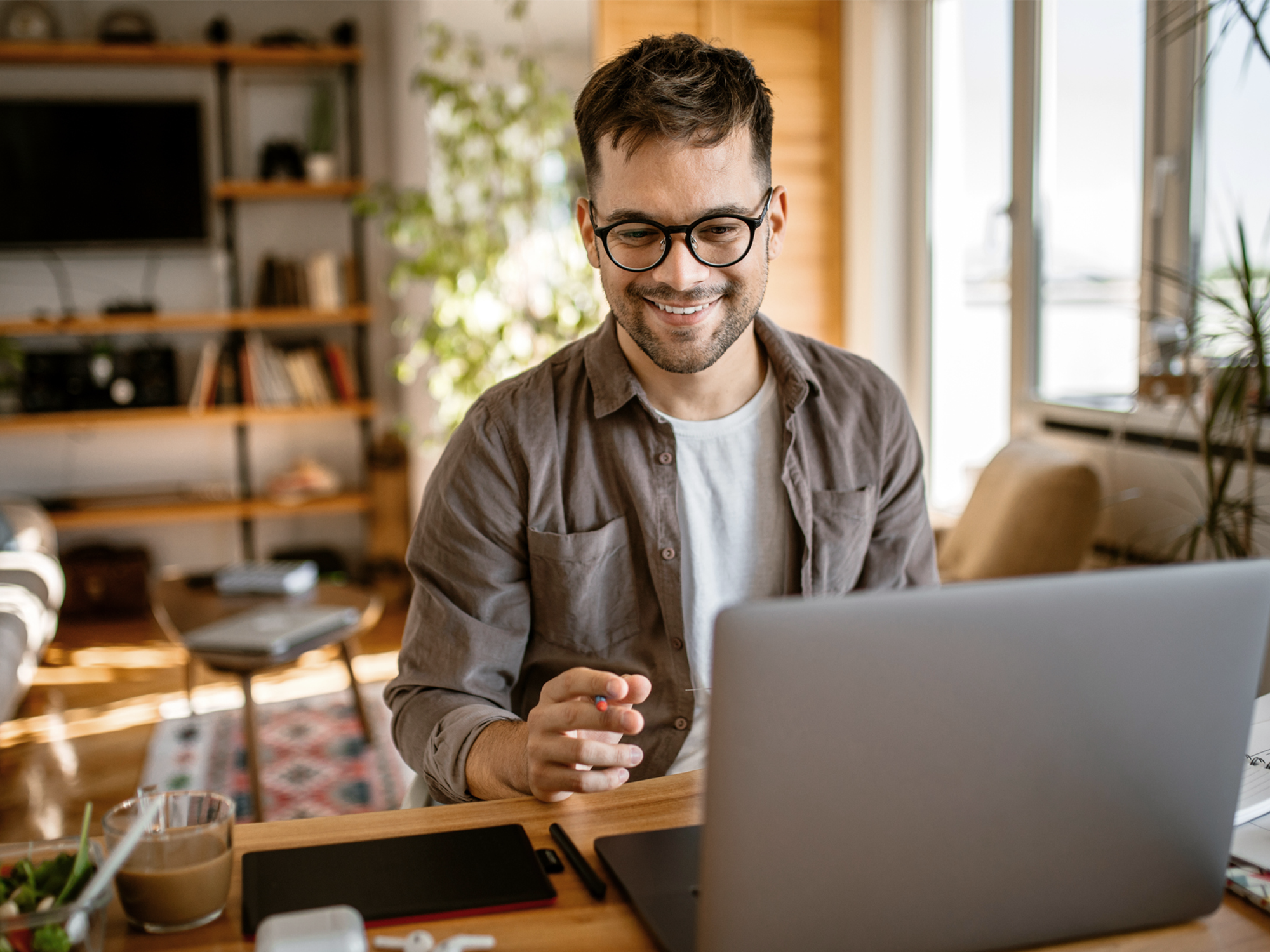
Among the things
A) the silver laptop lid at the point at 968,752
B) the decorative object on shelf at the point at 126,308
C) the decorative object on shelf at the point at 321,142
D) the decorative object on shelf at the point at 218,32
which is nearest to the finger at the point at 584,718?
the silver laptop lid at the point at 968,752

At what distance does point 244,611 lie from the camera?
9.53ft

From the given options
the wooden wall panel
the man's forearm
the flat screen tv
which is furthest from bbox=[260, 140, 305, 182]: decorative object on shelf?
the man's forearm

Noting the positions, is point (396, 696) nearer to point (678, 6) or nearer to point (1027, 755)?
point (1027, 755)

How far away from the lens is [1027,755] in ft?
2.29

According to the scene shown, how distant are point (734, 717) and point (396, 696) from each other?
0.71m

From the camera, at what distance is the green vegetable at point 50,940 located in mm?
712

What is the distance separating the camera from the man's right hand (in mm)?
944

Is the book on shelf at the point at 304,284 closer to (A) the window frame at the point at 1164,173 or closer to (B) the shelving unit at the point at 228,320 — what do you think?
(B) the shelving unit at the point at 228,320

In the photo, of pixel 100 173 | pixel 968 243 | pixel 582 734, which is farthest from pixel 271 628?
pixel 100 173

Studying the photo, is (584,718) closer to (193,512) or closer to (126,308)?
(193,512)

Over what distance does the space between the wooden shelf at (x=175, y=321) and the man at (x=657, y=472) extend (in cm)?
322

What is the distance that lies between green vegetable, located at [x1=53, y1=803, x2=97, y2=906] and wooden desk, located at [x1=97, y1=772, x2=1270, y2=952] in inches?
2.0

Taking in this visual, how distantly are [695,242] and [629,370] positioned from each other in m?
0.19

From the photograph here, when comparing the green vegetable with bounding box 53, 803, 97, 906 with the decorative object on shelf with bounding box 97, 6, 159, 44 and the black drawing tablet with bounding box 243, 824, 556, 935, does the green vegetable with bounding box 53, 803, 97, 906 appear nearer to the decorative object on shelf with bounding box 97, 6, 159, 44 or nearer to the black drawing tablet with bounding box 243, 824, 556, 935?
the black drawing tablet with bounding box 243, 824, 556, 935
